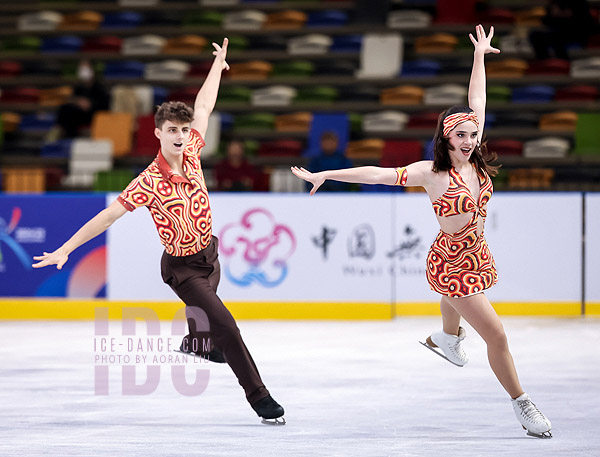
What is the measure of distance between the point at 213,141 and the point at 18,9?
5271mm

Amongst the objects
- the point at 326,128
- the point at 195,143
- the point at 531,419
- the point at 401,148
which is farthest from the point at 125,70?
the point at 531,419

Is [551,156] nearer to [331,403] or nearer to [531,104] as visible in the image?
[531,104]

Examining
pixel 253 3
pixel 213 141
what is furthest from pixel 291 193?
pixel 253 3

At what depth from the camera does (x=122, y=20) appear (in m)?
17.1

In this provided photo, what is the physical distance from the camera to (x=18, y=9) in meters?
17.7

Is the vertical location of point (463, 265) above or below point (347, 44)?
below

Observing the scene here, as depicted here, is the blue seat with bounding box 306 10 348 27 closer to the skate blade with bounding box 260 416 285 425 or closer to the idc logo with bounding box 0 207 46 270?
the idc logo with bounding box 0 207 46 270

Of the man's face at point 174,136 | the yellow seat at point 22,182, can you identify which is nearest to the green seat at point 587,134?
the yellow seat at point 22,182

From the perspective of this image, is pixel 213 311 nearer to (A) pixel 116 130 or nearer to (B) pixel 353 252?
(B) pixel 353 252

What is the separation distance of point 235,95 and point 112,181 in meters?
4.22

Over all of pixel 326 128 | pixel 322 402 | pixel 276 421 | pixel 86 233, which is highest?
pixel 326 128

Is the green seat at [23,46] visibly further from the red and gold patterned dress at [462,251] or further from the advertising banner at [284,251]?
the red and gold patterned dress at [462,251]

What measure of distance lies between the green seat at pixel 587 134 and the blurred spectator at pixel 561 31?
1.63 m

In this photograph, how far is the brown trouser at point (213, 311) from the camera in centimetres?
561
